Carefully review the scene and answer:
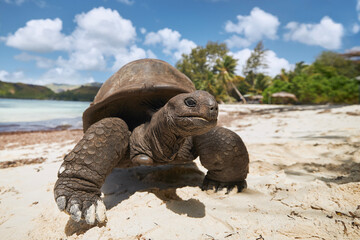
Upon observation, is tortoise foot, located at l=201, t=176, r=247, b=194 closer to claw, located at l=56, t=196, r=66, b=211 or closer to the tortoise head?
the tortoise head

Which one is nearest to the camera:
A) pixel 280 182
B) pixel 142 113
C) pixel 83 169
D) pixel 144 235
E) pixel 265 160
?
pixel 144 235

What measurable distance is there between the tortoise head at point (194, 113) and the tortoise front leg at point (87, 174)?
66cm

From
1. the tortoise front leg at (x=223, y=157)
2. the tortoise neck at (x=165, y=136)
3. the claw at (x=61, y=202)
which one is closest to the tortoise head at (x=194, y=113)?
the tortoise neck at (x=165, y=136)

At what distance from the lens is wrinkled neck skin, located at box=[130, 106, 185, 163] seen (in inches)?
66.4

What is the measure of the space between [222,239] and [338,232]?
28.2 inches

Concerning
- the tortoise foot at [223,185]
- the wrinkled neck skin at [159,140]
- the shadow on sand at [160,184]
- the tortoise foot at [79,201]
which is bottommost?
the shadow on sand at [160,184]

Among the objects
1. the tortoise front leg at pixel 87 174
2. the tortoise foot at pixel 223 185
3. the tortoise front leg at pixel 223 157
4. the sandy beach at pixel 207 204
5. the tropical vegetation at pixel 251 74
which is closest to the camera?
the sandy beach at pixel 207 204

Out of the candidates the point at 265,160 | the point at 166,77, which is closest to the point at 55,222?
the point at 166,77

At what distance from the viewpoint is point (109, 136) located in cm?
176

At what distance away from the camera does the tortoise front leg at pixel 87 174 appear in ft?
4.82

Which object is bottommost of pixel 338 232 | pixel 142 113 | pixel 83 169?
pixel 338 232

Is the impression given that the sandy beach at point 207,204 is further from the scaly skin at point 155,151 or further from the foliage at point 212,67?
the foliage at point 212,67

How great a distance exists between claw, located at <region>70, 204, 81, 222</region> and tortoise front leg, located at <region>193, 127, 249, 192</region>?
48.4 inches

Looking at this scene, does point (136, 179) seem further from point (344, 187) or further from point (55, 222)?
point (344, 187)
